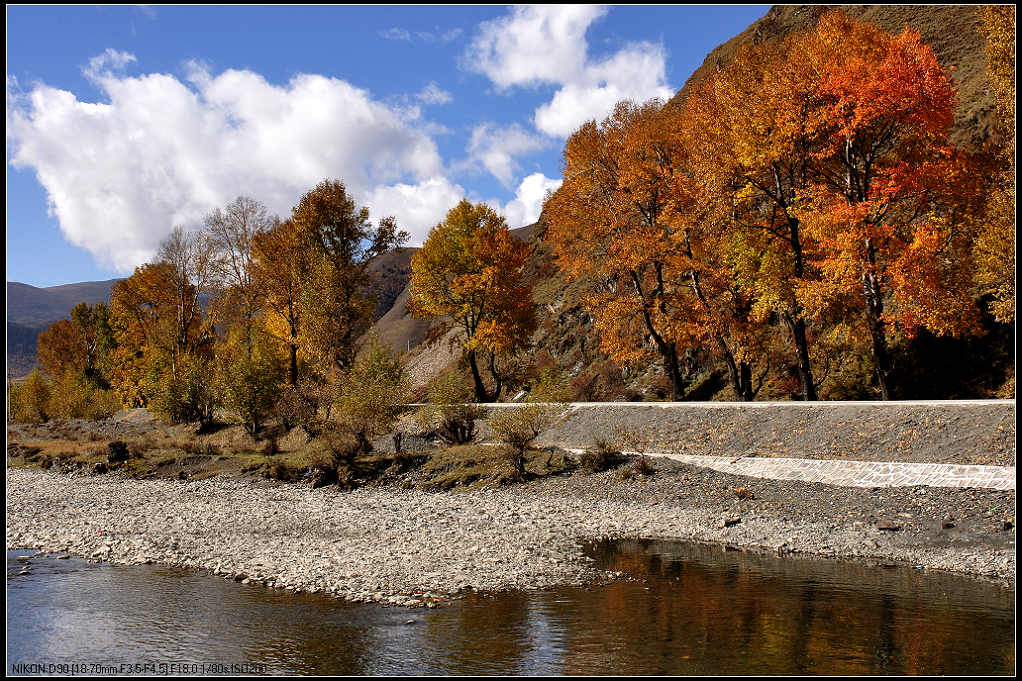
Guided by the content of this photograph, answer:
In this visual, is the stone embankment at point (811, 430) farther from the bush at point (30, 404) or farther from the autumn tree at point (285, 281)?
the bush at point (30, 404)

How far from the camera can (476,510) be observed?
2148cm

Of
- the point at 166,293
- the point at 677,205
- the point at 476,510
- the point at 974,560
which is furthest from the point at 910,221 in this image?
the point at 166,293

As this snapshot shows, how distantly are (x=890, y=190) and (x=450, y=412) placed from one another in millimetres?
20212

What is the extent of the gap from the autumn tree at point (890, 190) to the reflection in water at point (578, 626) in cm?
1367

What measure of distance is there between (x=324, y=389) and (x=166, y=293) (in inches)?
1072

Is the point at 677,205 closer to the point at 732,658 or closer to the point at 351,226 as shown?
the point at 351,226

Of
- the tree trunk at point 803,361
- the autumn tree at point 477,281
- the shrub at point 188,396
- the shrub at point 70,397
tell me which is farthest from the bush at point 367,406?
the shrub at point 70,397

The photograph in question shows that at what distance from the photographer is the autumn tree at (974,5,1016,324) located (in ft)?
76.2

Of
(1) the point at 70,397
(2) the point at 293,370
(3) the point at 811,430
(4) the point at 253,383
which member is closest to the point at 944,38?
(3) the point at 811,430

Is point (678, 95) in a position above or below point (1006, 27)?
above

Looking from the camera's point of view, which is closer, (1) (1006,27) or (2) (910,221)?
(1) (1006,27)

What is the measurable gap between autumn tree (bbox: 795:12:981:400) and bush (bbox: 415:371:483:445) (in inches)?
620

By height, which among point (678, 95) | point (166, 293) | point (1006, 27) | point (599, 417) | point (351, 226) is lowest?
point (599, 417)

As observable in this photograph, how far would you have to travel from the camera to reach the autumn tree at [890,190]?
2378 cm
